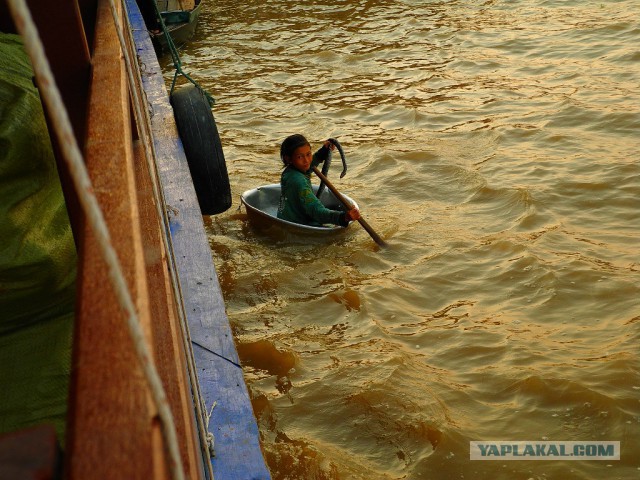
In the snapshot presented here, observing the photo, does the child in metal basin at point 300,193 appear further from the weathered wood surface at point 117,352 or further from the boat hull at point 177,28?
the boat hull at point 177,28

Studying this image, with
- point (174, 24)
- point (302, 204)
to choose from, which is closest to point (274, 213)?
point (302, 204)

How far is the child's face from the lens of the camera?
5.05m

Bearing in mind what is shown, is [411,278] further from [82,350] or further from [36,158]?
[82,350]

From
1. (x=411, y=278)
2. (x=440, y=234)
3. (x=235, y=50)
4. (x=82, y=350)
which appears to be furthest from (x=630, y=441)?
(x=235, y=50)

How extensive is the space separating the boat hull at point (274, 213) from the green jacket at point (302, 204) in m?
0.09

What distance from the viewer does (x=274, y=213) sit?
5535 mm

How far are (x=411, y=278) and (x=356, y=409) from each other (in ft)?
4.41

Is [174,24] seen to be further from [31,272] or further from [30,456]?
[30,456]

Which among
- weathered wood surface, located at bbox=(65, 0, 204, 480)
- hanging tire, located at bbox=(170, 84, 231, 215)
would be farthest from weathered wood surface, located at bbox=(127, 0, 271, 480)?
weathered wood surface, located at bbox=(65, 0, 204, 480)

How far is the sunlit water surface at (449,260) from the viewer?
11.2 feet

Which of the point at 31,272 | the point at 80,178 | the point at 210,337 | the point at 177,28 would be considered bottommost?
the point at 177,28

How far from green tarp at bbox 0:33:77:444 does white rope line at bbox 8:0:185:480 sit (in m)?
1.21

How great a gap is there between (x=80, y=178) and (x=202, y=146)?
347cm

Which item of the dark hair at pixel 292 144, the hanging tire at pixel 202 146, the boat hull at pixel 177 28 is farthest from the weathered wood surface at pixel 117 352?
the boat hull at pixel 177 28
